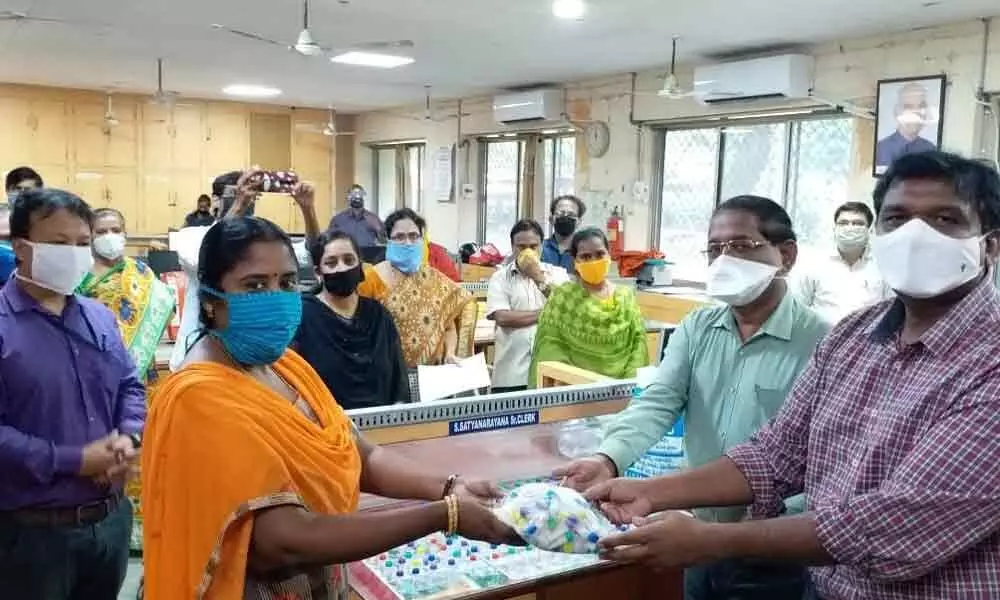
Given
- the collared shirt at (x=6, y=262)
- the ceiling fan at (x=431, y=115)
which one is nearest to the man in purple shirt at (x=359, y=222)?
the collared shirt at (x=6, y=262)

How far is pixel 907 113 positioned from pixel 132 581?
16.4 ft

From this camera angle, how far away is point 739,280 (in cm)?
189

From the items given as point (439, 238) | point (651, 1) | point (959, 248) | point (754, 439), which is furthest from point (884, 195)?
point (439, 238)

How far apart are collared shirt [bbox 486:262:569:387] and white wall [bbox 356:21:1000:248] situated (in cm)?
246

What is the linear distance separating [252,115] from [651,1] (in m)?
7.65

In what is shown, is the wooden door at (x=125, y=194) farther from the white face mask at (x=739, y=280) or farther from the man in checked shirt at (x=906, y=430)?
the man in checked shirt at (x=906, y=430)

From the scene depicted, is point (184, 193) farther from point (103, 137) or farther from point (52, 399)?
point (52, 399)

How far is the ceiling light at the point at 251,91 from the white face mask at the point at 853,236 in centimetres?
679

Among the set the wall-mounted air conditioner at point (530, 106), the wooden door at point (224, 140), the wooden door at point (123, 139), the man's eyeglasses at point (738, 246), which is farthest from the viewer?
the wooden door at point (224, 140)

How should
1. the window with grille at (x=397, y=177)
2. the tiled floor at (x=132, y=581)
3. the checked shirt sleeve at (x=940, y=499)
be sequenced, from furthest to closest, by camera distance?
the window with grille at (x=397, y=177) → the tiled floor at (x=132, y=581) → the checked shirt sleeve at (x=940, y=499)

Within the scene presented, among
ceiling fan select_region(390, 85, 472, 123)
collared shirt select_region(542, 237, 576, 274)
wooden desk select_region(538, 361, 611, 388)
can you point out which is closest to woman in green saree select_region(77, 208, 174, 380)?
wooden desk select_region(538, 361, 611, 388)

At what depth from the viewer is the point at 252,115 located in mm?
11070

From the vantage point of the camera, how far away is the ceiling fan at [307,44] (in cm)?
451

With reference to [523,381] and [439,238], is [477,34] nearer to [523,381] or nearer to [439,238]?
[523,381]
